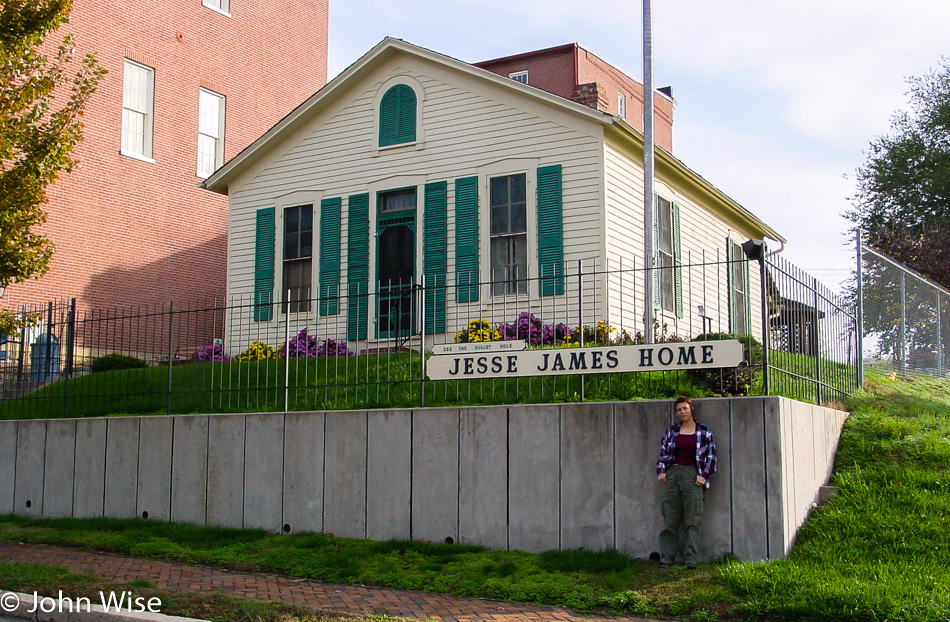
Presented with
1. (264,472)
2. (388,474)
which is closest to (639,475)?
(388,474)

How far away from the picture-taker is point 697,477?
9078 mm

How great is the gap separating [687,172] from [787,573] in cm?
1145

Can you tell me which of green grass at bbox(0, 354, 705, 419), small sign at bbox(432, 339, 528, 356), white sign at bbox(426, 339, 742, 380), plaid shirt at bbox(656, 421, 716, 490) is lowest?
plaid shirt at bbox(656, 421, 716, 490)

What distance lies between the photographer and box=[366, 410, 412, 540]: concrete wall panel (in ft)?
35.7

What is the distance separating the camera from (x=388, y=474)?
1105cm

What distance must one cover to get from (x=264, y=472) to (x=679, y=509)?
5131 mm

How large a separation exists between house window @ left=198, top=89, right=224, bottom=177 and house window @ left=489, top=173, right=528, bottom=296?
11.3 metres

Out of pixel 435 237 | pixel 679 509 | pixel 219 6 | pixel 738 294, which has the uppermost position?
pixel 219 6

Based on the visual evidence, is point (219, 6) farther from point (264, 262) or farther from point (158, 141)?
point (264, 262)

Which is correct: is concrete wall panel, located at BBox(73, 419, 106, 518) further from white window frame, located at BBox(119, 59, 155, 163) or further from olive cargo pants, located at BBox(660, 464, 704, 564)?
white window frame, located at BBox(119, 59, 155, 163)

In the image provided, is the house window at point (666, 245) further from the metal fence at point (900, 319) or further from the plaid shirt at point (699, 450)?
the plaid shirt at point (699, 450)

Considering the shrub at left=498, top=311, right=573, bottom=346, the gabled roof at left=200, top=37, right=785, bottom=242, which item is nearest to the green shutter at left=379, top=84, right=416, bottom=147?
the gabled roof at left=200, top=37, right=785, bottom=242

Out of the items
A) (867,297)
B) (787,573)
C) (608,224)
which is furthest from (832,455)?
(867,297)

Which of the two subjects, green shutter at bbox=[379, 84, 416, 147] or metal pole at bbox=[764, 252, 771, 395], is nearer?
metal pole at bbox=[764, 252, 771, 395]
